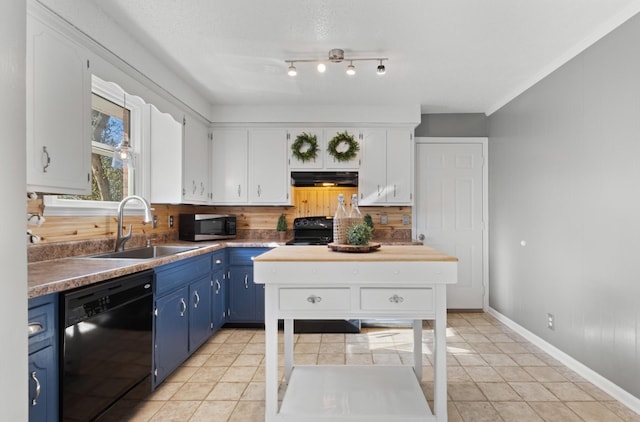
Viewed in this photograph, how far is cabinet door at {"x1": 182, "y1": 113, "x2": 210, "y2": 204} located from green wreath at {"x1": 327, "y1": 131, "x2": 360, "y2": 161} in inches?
54.7

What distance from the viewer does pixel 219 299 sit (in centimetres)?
348

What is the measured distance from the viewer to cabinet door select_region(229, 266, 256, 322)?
3.70 metres

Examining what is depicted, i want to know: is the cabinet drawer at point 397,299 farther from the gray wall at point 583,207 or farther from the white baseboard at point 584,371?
the white baseboard at point 584,371

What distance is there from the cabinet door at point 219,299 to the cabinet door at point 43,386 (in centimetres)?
186

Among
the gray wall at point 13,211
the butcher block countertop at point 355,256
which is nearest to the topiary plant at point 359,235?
the butcher block countertop at point 355,256

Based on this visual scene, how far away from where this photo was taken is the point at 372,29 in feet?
7.84

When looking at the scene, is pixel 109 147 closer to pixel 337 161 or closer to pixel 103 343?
pixel 103 343

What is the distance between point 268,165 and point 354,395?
2.70 meters

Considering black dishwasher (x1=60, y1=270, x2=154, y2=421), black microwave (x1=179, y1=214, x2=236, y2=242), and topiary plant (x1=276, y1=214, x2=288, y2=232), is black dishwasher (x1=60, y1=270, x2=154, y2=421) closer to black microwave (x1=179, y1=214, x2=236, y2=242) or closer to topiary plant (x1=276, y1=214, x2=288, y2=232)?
black microwave (x1=179, y1=214, x2=236, y2=242)

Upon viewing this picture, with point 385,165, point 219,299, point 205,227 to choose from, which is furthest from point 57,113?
point 385,165

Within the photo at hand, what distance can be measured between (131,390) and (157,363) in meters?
0.32

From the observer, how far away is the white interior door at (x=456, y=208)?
14.1 feet

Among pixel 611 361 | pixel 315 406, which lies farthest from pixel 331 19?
pixel 611 361

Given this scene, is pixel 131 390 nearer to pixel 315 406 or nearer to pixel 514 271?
pixel 315 406
